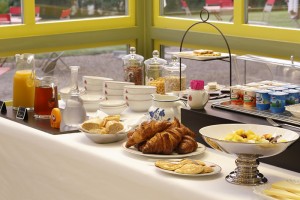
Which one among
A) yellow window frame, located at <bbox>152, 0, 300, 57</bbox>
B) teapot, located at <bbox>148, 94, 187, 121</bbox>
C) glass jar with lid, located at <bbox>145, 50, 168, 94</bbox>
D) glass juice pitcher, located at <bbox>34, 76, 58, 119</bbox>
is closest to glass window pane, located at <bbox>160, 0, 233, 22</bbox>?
yellow window frame, located at <bbox>152, 0, 300, 57</bbox>

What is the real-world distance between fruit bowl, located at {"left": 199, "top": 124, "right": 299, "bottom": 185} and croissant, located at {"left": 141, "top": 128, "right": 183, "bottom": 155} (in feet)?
0.59

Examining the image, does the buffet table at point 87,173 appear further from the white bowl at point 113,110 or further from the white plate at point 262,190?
the white bowl at point 113,110

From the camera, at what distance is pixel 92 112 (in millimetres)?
2877

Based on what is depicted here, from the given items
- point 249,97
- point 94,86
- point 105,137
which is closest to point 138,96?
point 94,86

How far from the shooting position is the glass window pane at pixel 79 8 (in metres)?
4.06

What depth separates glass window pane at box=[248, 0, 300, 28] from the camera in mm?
3529

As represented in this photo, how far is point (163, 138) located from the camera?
216 cm

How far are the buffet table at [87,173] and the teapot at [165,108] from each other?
0.17 m

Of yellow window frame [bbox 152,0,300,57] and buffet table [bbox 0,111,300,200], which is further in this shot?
yellow window frame [bbox 152,0,300,57]

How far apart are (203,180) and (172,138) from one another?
24 centimetres

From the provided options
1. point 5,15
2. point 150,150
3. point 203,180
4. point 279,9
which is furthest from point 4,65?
point 203,180

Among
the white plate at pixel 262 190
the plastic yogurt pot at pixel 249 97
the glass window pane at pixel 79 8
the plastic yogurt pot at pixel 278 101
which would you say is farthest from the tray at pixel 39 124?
the glass window pane at pixel 79 8

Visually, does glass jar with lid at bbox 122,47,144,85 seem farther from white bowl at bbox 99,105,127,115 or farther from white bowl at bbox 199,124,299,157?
white bowl at bbox 199,124,299,157

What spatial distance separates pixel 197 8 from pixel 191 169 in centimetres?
228
